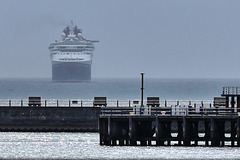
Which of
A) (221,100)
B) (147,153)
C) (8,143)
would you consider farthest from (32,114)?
(147,153)

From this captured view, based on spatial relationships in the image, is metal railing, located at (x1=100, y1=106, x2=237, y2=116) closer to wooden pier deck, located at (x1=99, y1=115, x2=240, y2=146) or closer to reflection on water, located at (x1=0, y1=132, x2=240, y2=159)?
wooden pier deck, located at (x1=99, y1=115, x2=240, y2=146)

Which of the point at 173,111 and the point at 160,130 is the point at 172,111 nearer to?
the point at 173,111

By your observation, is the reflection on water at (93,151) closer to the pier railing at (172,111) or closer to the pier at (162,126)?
the pier at (162,126)

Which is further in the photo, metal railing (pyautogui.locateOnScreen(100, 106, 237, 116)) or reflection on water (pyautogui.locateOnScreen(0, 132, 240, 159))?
metal railing (pyautogui.locateOnScreen(100, 106, 237, 116))

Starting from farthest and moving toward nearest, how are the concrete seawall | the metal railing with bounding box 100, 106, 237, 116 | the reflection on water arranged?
1. the concrete seawall
2. the metal railing with bounding box 100, 106, 237, 116
3. the reflection on water

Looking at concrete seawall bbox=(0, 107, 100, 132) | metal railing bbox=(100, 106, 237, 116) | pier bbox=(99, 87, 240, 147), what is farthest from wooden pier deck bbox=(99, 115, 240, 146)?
concrete seawall bbox=(0, 107, 100, 132)

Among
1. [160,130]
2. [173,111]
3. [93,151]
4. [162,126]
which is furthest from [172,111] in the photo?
[93,151]

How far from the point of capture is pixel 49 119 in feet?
297

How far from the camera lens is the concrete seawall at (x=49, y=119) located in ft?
294

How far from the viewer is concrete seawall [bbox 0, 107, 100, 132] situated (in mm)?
89688

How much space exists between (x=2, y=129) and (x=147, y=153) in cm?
2596

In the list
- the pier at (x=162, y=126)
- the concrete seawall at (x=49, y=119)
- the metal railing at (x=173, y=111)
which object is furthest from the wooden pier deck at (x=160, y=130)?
the concrete seawall at (x=49, y=119)

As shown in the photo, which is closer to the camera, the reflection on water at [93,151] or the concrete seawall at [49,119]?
the reflection on water at [93,151]

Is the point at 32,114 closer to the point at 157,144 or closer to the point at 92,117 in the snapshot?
the point at 92,117
